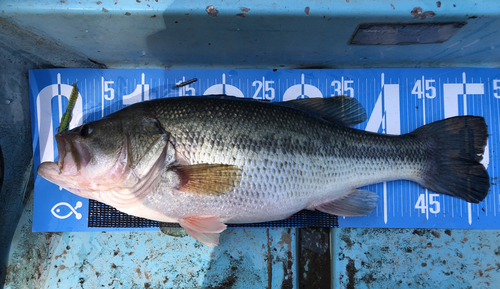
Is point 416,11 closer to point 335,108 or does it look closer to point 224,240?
point 335,108

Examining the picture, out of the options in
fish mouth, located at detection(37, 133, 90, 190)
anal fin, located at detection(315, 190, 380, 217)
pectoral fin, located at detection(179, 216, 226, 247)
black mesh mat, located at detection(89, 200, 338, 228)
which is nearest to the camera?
fish mouth, located at detection(37, 133, 90, 190)

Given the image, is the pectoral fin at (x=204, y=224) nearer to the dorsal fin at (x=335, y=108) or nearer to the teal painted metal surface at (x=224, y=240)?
the teal painted metal surface at (x=224, y=240)

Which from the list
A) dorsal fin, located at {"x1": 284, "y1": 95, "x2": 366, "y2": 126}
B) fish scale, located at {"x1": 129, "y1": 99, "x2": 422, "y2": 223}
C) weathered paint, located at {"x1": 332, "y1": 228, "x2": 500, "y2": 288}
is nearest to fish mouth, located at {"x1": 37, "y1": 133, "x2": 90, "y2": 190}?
fish scale, located at {"x1": 129, "y1": 99, "x2": 422, "y2": 223}

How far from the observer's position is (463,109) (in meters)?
1.82

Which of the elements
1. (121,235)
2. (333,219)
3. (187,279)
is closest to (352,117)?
(333,219)

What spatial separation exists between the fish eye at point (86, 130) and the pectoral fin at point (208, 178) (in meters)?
0.45

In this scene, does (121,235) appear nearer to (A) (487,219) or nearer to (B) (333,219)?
(B) (333,219)

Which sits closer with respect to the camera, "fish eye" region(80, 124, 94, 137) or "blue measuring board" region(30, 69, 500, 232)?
"fish eye" region(80, 124, 94, 137)

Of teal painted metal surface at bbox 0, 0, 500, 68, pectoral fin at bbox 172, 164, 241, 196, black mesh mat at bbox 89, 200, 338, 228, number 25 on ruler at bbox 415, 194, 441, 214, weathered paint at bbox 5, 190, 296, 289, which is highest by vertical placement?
teal painted metal surface at bbox 0, 0, 500, 68

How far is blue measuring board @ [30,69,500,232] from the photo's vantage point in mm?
1787

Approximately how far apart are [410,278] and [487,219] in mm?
632

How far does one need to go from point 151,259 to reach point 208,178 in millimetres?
872

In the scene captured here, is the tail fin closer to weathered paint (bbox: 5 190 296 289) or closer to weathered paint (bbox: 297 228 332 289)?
weathered paint (bbox: 297 228 332 289)

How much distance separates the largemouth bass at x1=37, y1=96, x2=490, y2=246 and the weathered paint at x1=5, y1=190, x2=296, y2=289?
368mm
